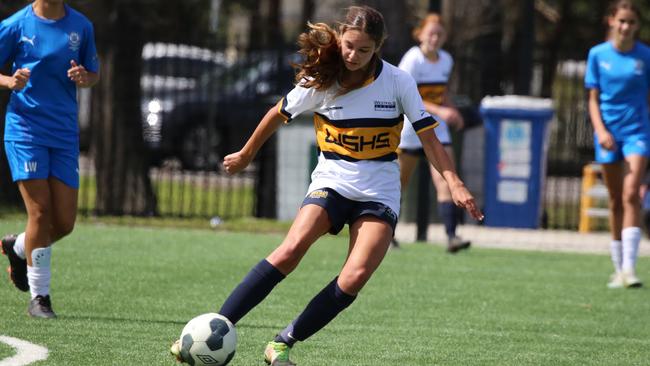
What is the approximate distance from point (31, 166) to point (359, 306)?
243 centimetres

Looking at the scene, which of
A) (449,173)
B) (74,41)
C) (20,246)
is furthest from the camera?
(20,246)

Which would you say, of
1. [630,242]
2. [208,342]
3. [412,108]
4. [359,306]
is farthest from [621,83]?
[208,342]

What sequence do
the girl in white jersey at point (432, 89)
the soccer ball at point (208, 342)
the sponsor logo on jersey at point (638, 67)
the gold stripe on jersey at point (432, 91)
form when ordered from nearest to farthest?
the soccer ball at point (208, 342) < the sponsor logo on jersey at point (638, 67) < the girl in white jersey at point (432, 89) < the gold stripe on jersey at point (432, 91)

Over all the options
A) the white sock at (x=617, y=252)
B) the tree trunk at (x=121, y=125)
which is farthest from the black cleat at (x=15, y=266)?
the tree trunk at (x=121, y=125)

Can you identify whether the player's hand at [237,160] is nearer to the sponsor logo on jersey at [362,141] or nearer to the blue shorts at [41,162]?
the sponsor logo on jersey at [362,141]

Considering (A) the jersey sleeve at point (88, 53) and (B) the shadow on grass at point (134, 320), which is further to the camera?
(A) the jersey sleeve at point (88, 53)

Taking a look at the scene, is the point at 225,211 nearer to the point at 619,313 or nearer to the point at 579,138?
the point at 579,138

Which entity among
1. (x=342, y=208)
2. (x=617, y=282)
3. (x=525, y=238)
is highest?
(x=342, y=208)

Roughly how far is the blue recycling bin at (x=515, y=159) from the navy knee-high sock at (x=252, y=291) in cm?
915

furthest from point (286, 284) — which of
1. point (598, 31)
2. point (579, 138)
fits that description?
point (598, 31)

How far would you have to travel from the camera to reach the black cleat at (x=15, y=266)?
25.2 feet

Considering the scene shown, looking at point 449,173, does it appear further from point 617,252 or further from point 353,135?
point 617,252

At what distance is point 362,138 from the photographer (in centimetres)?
593

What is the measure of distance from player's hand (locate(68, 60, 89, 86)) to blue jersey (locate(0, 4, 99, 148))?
0.42 ft
